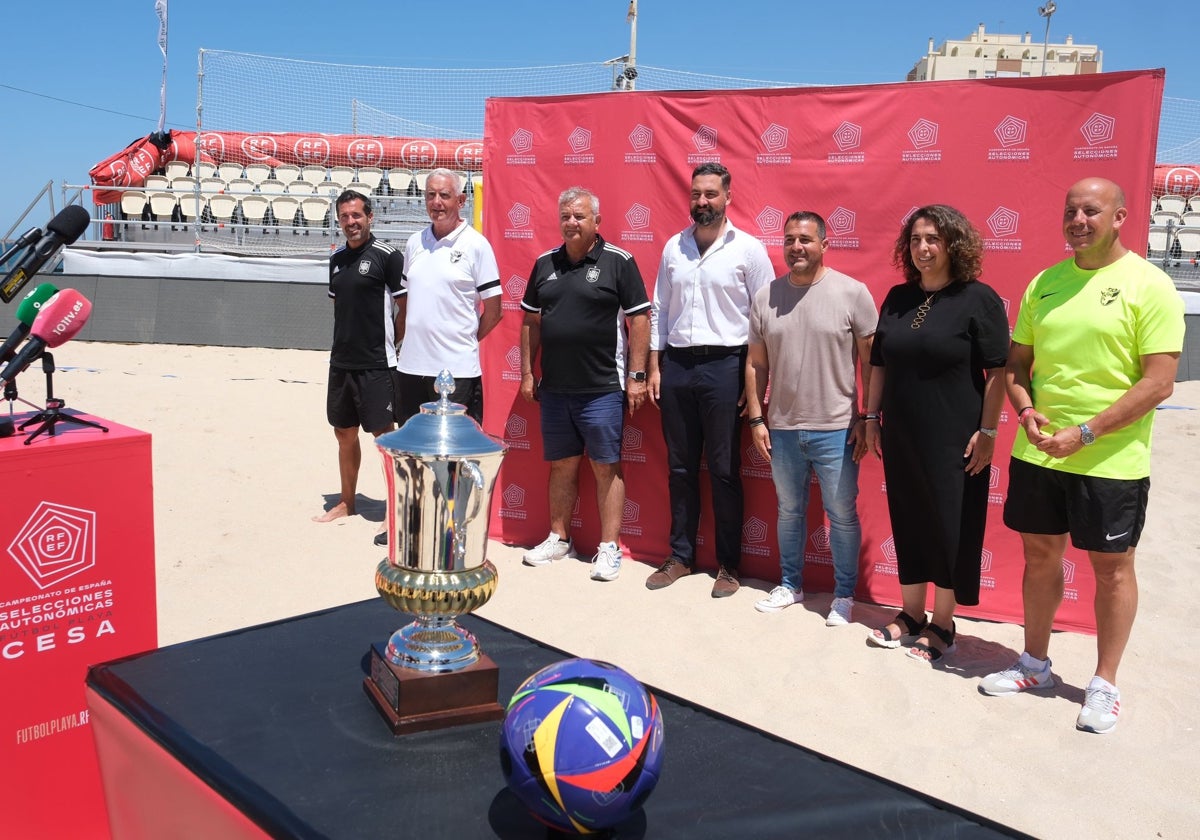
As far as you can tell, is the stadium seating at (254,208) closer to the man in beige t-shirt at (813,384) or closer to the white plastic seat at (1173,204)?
the man in beige t-shirt at (813,384)

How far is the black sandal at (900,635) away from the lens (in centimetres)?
401

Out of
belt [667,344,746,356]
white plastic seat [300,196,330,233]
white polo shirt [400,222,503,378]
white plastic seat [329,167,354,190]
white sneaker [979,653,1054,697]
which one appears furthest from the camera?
white plastic seat [329,167,354,190]

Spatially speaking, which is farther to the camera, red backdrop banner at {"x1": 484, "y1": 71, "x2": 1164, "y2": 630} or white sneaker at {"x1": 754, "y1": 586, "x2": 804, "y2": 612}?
white sneaker at {"x1": 754, "y1": 586, "x2": 804, "y2": 612}

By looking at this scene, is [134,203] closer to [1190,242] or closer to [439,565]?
[439,565]

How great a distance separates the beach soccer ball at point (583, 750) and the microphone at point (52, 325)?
1.79m

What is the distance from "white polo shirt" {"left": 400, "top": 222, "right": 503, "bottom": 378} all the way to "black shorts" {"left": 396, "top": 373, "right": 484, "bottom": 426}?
0.17 ft

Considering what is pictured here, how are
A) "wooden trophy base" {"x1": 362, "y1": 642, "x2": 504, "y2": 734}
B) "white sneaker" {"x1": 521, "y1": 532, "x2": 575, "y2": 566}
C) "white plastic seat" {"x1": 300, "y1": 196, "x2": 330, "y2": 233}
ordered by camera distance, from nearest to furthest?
1. "wooden trophy base" {"x1": 362, "y1": 642, "x2": 504, "y2": 734}
2. "white sneaker" {"x1": 521, "y1": 532, "x2": 575, "y2": 566}
3. "white plastic seat" {"x1": 300, "y1": 196, "x2": 330, "y2": 233}

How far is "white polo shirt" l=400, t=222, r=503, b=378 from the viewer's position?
4973mm

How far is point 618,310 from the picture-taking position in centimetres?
478

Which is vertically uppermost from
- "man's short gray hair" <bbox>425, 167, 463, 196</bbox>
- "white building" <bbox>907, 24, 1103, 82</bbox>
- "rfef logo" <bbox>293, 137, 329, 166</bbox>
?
"white building" <bbox>907, 24, 1103, 82</bbox>

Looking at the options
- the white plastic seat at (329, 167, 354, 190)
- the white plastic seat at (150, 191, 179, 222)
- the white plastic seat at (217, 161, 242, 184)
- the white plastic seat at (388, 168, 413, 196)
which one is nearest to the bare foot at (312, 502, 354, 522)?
the white plastic seat at (150, 191, 179, 222)

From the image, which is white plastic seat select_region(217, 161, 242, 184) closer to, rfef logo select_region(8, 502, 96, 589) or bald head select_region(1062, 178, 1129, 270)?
rfef logo select_region(8, 502, 96, 589)

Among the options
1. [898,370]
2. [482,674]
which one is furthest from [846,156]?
[482,674]

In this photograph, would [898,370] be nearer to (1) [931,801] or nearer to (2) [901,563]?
(2) [901,563]
